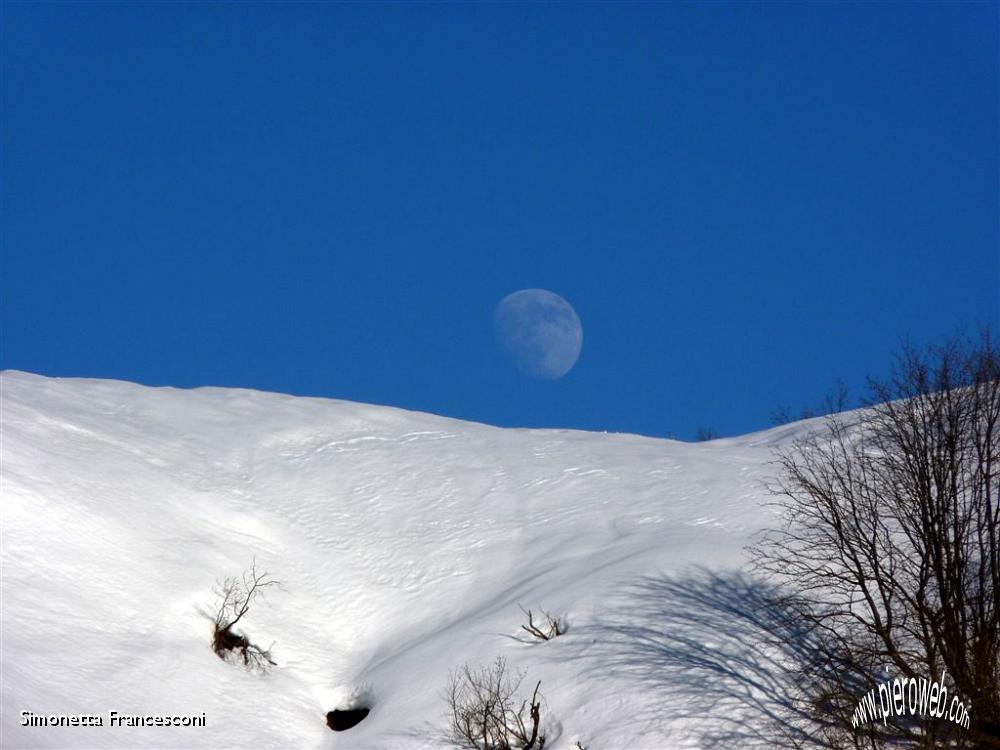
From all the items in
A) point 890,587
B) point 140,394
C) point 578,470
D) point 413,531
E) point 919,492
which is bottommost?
point 890,587

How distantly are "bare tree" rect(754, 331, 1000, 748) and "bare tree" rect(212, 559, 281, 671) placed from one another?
33.5 feet

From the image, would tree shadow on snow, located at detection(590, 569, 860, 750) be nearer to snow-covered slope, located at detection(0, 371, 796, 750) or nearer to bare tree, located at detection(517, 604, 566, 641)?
snow-covered slope, located at detection(0, 371, 796, 750)

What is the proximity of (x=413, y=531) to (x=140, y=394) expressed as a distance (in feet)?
38.0

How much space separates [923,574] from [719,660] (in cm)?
383

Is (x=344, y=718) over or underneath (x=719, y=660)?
underneath

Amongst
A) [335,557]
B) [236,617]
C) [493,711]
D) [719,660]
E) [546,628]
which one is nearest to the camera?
[493,711]

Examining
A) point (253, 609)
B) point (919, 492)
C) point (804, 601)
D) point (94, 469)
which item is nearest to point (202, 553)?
point (253, 609)

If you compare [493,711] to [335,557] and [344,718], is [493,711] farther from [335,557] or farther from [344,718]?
[335,557]

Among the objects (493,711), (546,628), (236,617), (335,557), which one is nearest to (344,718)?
(236,617)

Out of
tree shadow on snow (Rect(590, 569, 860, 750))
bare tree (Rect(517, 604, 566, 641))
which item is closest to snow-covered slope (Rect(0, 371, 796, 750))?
tree shadow on snow (Rect(590, 569, 860, 750))

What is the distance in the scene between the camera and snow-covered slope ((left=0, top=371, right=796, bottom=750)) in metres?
20.4

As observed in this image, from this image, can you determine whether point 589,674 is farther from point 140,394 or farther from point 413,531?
point 140,394

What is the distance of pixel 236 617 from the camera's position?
23.3m

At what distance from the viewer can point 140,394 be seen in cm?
3516
